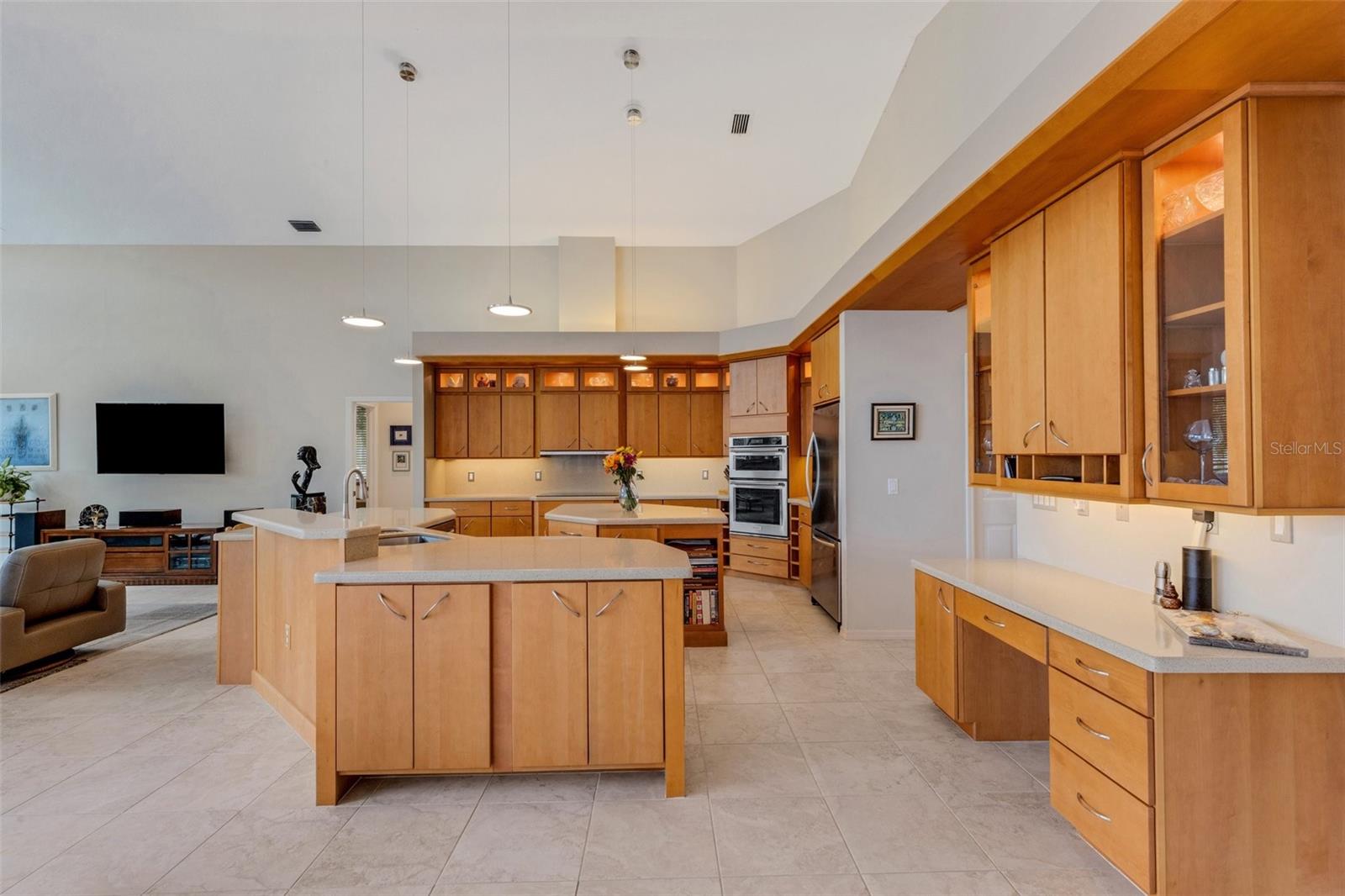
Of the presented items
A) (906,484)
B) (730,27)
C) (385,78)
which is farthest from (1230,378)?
(385,78)

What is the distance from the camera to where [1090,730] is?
1.90 m

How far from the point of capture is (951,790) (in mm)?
2400

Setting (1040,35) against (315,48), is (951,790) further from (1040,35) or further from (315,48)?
(315,48)

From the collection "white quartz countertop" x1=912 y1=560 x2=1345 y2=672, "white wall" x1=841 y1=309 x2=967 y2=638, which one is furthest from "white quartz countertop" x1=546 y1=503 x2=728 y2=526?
"white quartz countertop" x1=912 y1=560 x2=1345 y2=672

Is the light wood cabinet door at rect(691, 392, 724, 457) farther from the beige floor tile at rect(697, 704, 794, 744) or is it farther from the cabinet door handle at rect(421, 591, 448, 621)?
the cabinet door handle at rect(421, 591, 448, 621)

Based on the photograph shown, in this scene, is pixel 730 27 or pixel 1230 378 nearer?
pixel 1230 378

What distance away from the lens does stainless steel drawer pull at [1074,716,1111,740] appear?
184cm

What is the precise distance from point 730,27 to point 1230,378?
3.36m

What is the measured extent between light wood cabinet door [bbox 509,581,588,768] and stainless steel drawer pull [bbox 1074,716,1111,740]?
1757 mm

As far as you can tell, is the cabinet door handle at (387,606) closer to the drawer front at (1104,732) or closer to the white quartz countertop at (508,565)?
the white quartz countertop at (508,565)

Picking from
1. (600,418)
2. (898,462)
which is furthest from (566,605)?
(600,418)

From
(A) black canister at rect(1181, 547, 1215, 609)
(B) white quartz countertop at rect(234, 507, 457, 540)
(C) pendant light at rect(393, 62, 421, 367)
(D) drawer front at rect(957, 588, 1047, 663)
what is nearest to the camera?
(A) black canister at rect(1181, 547, 1215, 609)

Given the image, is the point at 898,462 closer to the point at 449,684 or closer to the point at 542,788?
the point at 542,788

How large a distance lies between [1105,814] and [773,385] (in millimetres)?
4795
